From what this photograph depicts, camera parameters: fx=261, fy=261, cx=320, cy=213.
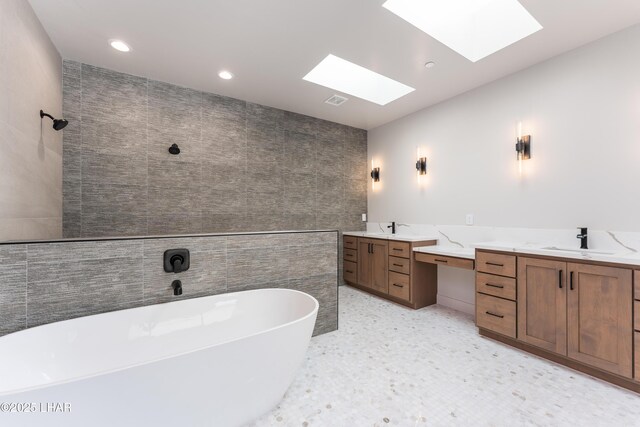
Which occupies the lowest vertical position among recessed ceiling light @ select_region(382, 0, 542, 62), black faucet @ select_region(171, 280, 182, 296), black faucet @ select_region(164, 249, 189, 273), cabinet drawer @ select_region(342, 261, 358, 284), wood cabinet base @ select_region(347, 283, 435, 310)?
wood cabinet base @ select_region(347, 283, 435, 310)

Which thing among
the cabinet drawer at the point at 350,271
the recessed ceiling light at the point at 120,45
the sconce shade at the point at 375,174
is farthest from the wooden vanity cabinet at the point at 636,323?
the recessed ceiling light at the point at 120,45

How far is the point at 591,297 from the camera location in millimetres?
1851

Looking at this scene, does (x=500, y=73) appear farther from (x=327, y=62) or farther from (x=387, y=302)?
(x=387, y=302)

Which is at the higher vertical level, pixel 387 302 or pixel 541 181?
pixel 541 181

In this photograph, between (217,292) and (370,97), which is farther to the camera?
(370,97)

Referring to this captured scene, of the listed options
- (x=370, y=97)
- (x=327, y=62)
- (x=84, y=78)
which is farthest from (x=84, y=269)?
(x=370, y=97)

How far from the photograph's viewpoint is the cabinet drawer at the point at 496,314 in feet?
7.48

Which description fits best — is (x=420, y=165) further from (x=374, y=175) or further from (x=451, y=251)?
(x=451, y=251)

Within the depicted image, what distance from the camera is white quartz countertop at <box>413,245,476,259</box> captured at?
278 centimetres

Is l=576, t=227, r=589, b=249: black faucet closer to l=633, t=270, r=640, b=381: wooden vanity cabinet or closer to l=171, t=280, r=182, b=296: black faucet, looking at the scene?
l=633, t=270, r=640, b=381: wooden vanity cabinet

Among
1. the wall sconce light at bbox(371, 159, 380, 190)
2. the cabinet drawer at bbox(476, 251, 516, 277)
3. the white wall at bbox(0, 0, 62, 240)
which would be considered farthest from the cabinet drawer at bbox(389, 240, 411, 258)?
the white wall at bbox(0, 0, 62, 240)

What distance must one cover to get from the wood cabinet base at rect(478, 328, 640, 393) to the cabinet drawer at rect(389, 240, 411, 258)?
1.08 m

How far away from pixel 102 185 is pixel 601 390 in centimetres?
441

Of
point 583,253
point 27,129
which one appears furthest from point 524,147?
point 27,129
